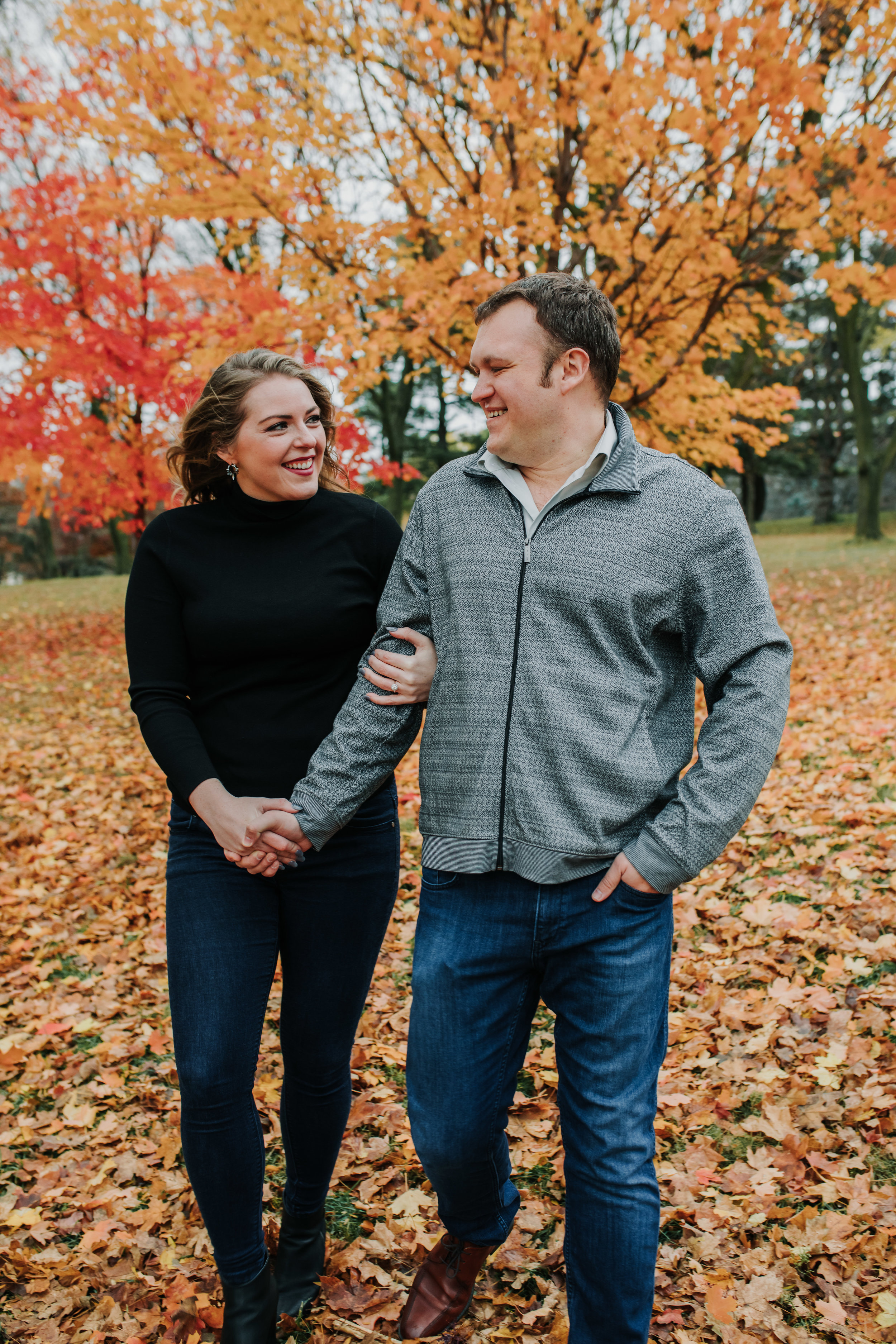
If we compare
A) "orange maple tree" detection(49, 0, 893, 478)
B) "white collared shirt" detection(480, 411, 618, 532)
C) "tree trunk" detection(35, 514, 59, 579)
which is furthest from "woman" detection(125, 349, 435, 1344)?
"tree trunk" detection(35, 514, 59, 579)

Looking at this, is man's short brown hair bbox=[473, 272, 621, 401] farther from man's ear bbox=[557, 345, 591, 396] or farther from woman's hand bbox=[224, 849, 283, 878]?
woman's hand bbox=[224, 849, 283, 878]

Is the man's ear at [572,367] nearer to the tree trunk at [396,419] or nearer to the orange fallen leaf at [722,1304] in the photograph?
the orange fallen leaf at [722,1304]

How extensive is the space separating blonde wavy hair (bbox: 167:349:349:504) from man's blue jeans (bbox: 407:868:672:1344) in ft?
3.93

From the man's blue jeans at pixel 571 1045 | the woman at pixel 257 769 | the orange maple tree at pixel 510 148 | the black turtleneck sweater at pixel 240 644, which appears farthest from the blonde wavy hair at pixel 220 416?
the orange maple tree at pixel 510 148

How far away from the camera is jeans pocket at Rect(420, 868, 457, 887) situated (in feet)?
6.93

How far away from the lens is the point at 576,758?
1.94 meters

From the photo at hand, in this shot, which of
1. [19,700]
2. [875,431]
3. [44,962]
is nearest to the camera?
[44,962]

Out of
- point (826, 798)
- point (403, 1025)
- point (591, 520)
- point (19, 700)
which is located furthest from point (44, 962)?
point (19, 700)

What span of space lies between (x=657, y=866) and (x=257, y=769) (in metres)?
0.99

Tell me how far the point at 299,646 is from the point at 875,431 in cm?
3964

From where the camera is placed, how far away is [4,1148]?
3344 millimetres

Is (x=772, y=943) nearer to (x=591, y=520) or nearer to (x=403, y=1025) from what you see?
(x=403, y=1025)

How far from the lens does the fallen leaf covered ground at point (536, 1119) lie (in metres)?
2.54

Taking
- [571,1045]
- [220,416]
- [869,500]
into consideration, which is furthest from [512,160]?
[869,500]
